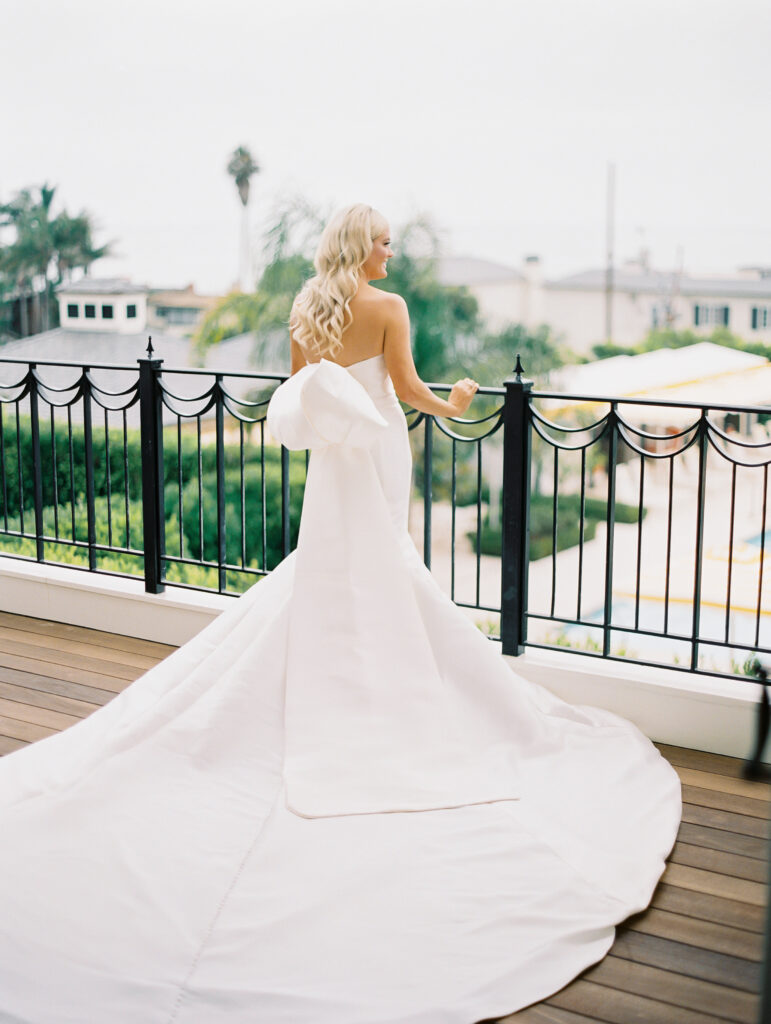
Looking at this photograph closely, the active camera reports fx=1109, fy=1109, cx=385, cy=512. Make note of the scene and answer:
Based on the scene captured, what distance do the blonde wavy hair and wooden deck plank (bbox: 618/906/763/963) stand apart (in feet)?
5.10

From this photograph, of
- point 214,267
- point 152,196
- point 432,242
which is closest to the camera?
point 432,242

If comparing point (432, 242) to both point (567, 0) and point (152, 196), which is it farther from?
point (567, 0)

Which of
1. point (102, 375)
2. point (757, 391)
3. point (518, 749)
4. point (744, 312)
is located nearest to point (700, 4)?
point (744, 312)

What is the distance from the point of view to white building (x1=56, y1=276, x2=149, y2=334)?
77.4 ft

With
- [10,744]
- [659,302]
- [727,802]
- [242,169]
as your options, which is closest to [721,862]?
[727,802]

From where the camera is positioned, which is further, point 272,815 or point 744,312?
point 744,312

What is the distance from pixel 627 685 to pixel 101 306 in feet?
73.3

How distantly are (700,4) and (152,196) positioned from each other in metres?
15.8

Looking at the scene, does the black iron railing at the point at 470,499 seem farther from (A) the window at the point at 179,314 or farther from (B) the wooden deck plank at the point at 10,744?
(A) the window at the point at 179,314

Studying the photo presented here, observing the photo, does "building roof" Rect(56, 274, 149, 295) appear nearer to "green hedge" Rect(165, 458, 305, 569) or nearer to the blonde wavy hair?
"green hedge" Rect(165, 458, 305, 569)

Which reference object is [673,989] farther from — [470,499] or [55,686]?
[470,499]

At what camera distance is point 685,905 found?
2.39 metres

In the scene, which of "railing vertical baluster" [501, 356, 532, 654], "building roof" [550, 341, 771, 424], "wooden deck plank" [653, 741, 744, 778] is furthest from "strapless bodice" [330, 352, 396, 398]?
"building roof" [550, 341, 771, 424]

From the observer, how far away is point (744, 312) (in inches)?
1083
